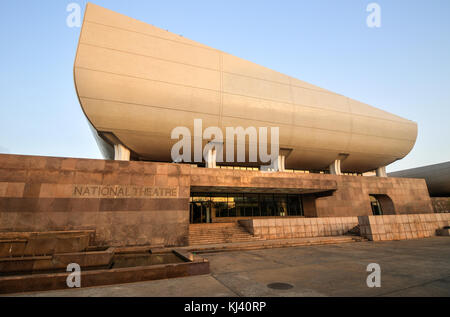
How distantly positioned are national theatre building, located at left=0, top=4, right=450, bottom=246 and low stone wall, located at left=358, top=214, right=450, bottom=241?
145 mm

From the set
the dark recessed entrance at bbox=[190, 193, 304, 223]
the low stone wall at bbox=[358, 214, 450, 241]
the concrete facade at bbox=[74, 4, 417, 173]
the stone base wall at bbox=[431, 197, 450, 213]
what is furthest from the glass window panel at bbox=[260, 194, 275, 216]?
the stone base wall at bbox=[431, 197, 450, 213]

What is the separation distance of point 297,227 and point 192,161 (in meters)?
14.2

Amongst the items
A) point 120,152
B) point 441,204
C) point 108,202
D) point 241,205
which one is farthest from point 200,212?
point 441,204

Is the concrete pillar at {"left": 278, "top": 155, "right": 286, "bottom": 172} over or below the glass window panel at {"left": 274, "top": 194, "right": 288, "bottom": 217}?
over

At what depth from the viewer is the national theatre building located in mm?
14469

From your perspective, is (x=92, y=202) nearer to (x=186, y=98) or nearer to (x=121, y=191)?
(x=121, y=191)

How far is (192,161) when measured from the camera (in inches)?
1083

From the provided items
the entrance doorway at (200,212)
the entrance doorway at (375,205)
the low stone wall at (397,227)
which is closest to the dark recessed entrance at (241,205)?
the entrance doorway at (200,212)

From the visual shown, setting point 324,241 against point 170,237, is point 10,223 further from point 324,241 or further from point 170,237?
point 324,241

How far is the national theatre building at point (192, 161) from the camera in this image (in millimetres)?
14469

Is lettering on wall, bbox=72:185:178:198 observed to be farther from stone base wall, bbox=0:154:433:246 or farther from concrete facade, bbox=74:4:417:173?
concrete facade, bbox=74:4:417:173

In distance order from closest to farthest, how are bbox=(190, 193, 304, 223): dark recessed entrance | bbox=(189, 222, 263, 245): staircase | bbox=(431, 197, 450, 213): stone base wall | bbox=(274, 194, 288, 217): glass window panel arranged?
bbox=(189, 222, 263, 245): staircase, bbox=(190, 193, 304, 223): dark recessed entrance, bbox=(274, 194, 288, 217): glass window panel, bbox=(431, 197, 450, 213): stone base wall

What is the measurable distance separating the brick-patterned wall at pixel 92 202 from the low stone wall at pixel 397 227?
13473mm

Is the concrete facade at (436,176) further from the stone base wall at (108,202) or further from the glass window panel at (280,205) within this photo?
the stone base wall at (108,202)
